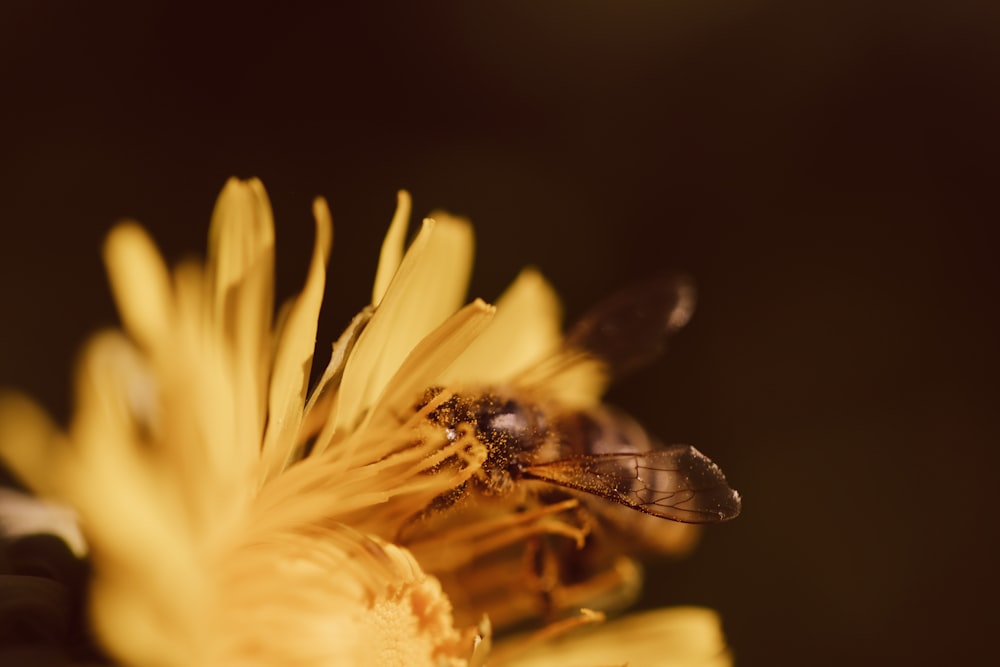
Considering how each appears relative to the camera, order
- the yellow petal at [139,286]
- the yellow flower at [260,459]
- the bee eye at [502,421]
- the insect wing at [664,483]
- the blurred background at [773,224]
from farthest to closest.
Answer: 1. the blurred background at [773,224]
2. the bee eye at [502,421]
3. the insect wing at [664,483]
4. the yellow petal at [139,286]
5. the yellow flower at [260,459]

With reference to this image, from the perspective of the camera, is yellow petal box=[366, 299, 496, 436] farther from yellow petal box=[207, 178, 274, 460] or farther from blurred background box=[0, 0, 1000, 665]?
blurred background box=[0, 0, 1000, 665]

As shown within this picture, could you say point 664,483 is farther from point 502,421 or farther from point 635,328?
point 635,328

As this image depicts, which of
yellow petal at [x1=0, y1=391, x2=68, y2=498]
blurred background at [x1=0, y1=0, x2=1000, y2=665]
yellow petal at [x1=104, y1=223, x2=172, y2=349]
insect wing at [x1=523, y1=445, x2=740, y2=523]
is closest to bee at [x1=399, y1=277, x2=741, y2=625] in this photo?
insect wing at [x1=523, y1=445, x2=740, y2=523]

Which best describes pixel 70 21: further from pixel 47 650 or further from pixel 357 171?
pixel 47 650

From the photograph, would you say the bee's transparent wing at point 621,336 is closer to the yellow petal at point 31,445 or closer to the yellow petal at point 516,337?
the yellow petal at point 516,337

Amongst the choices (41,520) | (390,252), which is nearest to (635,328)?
(390,252)

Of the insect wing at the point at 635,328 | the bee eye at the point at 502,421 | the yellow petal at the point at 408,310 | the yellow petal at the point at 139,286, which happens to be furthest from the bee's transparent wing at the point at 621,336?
the yellow petal at the point at 139,286

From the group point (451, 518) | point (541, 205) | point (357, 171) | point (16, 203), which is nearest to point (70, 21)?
point (16, 203)
